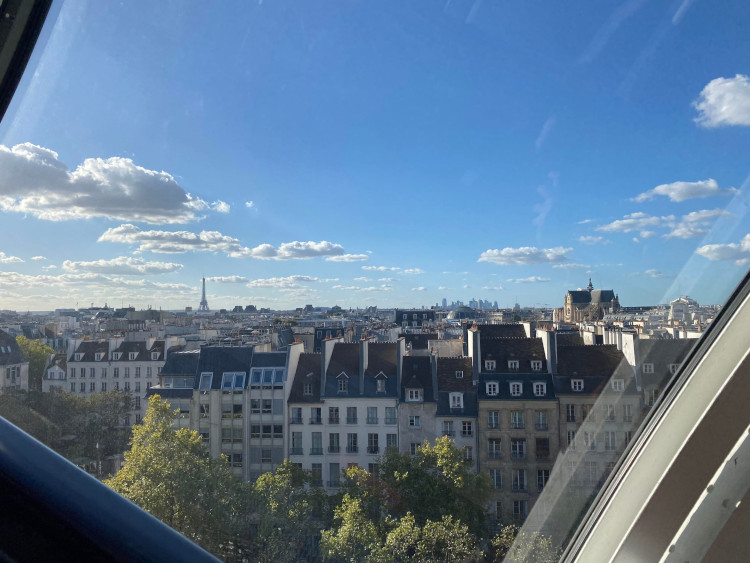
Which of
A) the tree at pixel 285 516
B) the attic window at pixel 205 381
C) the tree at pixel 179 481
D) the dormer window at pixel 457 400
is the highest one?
the attic window at pixel 205 381

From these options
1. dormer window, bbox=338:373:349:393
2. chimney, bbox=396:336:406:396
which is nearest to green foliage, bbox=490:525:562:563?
chimney, bbox=396:336:406:396

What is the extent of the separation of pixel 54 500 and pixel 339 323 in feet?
4.79

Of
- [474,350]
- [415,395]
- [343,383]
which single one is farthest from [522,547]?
[343,383]

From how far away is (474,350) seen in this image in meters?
1.81

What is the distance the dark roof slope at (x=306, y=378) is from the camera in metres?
1.86

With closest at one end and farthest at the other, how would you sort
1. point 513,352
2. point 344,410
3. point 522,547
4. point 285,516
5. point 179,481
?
point 522,547 < point 285,516 < point 179,481 < point 513,352 < point 344,410

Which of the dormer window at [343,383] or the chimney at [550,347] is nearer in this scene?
the chimney at [550,347]

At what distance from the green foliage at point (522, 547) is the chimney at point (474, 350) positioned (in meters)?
0.61

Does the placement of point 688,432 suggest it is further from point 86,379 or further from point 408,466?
point 86,379

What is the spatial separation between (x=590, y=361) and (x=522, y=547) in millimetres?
468

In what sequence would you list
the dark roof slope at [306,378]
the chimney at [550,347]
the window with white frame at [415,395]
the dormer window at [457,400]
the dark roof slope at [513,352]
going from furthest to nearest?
the dark roof slope at [306,378], the window with white frame at [415,395], the dormer window at [457,400], the dark roof slope at [513,352], the chimney at [550,347]

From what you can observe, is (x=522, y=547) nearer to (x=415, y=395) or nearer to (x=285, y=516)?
(x=285, y=516)

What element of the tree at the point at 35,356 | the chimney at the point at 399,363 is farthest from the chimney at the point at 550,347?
the tree at the point at 35,356

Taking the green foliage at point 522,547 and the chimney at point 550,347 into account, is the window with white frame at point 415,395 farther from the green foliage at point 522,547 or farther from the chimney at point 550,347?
the green foliage at point 522,547
